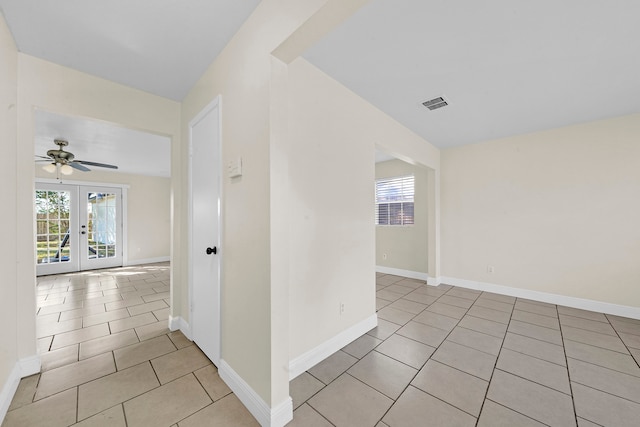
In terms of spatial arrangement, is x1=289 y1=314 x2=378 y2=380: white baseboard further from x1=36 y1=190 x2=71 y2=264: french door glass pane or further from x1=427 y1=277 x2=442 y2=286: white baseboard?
x1=36 y1=190 x2=71 y2=264: french door glass pane

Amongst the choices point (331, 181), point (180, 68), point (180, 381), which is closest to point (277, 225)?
point (331, 181)

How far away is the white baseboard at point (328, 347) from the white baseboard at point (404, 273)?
7.94 feet

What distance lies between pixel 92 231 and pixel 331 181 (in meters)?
6.79

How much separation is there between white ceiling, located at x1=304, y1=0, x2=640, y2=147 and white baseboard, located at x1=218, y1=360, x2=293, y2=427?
2356 millimetres

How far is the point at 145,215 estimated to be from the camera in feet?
22.0

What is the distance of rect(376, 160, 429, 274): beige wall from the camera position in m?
4.77

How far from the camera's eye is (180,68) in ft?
6.81

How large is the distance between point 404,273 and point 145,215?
6914mm

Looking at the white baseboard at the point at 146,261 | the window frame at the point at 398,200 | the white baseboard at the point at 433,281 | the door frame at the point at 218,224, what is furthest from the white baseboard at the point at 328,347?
the white baseboard at the point at 146,261

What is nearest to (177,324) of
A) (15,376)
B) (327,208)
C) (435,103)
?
(15,376)

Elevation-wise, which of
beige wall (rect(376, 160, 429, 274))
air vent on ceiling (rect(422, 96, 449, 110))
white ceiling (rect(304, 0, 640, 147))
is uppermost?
white ceiling (rect(304, 0, 640, 147))

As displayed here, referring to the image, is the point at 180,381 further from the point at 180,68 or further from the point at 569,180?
the point at 569,180

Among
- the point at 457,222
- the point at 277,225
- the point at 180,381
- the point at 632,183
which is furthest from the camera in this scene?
the point at 457,222

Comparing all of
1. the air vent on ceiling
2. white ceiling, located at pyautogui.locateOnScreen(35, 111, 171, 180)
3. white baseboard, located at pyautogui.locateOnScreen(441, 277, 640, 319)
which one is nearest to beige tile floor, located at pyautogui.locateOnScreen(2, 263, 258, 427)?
white ceiling, located at pyautogui.locateOnScreen(35, 111, 171, 180)
